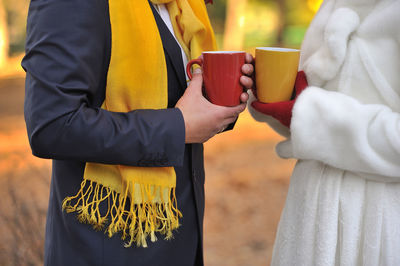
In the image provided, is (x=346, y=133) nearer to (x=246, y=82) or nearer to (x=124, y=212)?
(x=246, y=82)

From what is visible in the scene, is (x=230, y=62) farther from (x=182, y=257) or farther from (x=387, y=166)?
(x=182, y=257)

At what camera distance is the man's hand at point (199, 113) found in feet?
3.35

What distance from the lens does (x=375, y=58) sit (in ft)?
3.30

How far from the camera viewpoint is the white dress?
969 millimetres

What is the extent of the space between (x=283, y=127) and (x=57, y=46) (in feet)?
2.43

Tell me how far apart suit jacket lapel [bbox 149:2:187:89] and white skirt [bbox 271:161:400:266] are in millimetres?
469

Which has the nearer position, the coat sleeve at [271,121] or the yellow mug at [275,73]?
the yellow mug at [275,73]

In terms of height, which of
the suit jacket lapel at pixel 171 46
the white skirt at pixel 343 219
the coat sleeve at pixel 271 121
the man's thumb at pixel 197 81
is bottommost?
the white skirt at pixel 343 219

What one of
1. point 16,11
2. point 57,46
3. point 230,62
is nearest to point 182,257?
point 230,62

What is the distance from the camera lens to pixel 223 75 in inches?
40.7

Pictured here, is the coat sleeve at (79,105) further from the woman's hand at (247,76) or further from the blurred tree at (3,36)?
the blurred tree at (3,36)

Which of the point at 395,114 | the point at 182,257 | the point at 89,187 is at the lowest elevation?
the point at 182,257

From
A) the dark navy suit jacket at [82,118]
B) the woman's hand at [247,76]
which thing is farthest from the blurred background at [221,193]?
the dark navy suit jacket at [82,118]

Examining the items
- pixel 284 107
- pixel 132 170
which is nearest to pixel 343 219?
pixel 284 107
